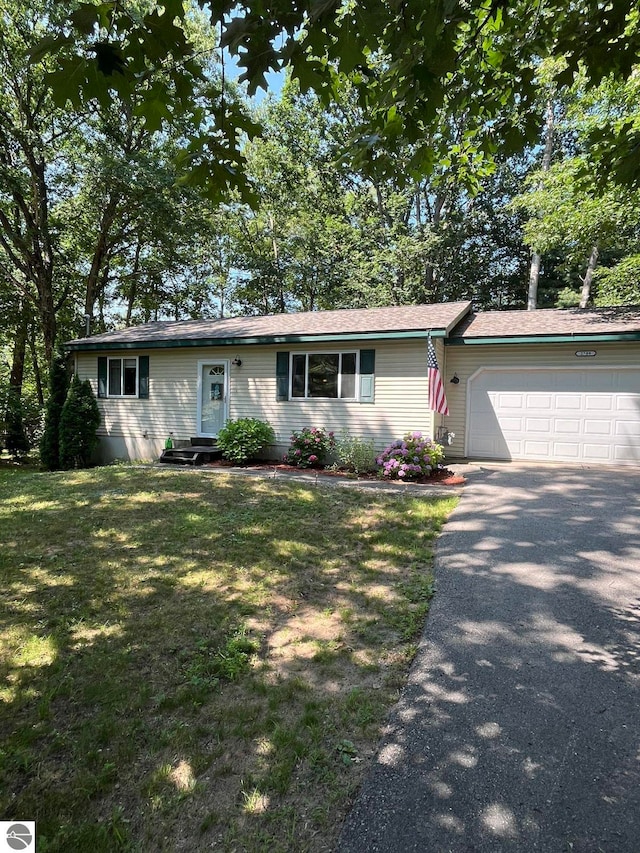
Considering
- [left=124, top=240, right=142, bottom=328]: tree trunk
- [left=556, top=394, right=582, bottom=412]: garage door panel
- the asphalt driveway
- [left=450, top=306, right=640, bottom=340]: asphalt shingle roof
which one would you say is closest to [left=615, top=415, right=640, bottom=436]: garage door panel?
[left=556, top=394, right=582, bottom=412]: garage door panel

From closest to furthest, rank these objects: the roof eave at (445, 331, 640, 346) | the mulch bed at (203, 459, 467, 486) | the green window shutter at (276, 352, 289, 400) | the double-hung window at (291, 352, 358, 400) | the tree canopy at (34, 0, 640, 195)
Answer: the tree canopy at (34, 0, 640, 195) < the mulch bed at (203, 459, 467, 486) < the roof eave at (445, 331, 640, 346) < the double-hung window at (291, 352, 358, 400) < the green window shutter at (276, 352, 289, 400)

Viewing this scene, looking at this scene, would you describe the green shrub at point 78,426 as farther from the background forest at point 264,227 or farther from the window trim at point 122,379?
the background forest at point 264,227

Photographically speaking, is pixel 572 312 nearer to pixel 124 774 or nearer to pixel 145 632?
pixel 145 632

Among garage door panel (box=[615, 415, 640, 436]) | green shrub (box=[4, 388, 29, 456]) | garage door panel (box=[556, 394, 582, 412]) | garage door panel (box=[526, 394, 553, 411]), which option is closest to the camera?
garage door panel (box=[615, 415, 640, 436])

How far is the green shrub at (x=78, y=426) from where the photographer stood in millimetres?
11898

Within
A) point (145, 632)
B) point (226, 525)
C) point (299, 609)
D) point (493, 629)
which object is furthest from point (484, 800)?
point (226, 525)

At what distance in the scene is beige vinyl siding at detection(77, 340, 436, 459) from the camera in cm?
980

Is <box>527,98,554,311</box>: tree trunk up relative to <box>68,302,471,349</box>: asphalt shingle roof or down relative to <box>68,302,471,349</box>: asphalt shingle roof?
up

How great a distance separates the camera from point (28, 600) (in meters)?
3.59

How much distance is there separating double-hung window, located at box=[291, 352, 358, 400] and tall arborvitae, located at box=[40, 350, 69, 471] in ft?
21.5

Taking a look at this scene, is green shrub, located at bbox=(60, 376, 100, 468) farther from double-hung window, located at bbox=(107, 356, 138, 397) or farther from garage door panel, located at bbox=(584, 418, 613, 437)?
garage door panel, located at bbox=(584, 418, 613, 437)

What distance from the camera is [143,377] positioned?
12461 mm

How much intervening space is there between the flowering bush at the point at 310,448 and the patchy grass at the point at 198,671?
432 centimetres

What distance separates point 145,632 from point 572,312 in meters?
11.4
